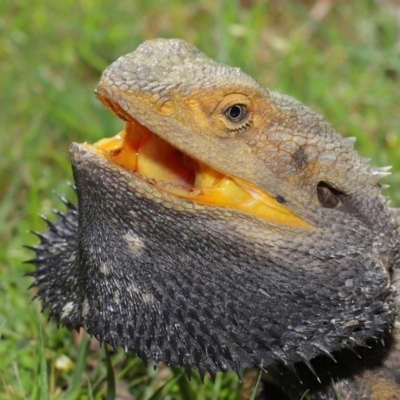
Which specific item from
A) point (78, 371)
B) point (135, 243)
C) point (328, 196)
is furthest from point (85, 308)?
point (328, 196)

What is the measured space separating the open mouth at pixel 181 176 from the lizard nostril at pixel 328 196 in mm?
134

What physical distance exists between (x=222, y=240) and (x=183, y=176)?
26 centimetres

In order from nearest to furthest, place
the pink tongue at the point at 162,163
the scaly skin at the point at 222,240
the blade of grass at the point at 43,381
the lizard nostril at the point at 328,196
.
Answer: the scaly skin at the point at 222,240
the pink tongue at the point at 162,163
the lizard nostril at the point at 328,196
the blade of grass at the point at 43,381

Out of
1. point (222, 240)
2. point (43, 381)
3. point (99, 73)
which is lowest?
point (43, 381)

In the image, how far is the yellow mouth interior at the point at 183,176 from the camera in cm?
230

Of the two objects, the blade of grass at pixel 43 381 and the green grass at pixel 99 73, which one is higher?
the green grass at pixel 99 73

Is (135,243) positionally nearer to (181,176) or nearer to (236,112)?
(181,176)

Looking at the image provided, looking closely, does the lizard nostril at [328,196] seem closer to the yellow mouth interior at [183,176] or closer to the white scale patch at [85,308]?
the yellow mouth interior at [183,176]

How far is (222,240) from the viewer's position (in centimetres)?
228

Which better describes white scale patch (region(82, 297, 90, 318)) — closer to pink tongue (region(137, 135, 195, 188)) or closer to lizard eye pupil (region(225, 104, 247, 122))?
pink tongue (region(137, 135, 195, 188))

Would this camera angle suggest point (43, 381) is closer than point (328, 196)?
No

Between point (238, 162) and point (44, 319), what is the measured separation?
58.9 inches

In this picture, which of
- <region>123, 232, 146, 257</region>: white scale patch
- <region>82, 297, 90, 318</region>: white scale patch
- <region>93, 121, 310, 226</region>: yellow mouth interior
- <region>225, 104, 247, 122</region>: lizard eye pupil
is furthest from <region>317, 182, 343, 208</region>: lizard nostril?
<region>82, 297, 90, 318</region>: white scale patch

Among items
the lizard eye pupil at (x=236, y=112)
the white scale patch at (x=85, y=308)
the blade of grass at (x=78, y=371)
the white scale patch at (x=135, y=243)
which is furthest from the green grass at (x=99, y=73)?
the lizard eye pupil at (x=236, y=112)
